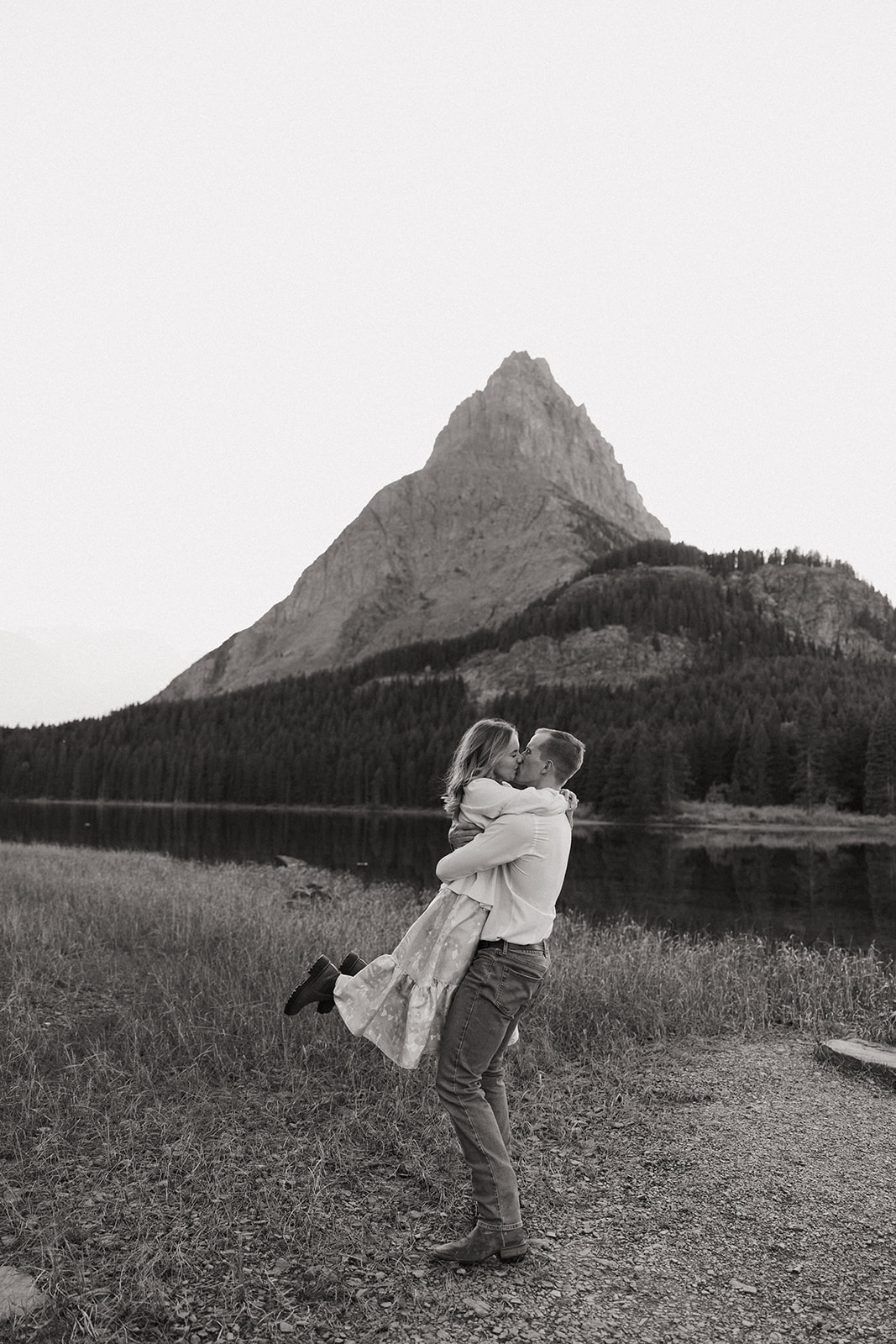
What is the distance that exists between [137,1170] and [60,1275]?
4.33 feet

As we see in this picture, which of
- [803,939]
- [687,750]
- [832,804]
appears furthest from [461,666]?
[803,939]

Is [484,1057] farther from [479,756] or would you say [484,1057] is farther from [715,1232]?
[715,1232]

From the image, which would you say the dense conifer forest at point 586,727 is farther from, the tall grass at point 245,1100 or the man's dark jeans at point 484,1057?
the man's dark jeans at point 484,1057

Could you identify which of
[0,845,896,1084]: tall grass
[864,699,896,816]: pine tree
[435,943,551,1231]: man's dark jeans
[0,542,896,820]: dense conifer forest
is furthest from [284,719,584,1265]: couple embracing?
[864,699,896,816]: pine tree

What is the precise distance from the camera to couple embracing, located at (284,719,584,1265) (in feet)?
15.6

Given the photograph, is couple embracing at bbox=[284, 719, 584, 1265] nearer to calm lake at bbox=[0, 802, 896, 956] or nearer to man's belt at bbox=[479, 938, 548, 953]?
man's belt at bbox=[479, 938, 548, 953]

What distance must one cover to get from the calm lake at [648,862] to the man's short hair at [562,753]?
20.4 meters

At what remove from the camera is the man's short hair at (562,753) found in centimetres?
522

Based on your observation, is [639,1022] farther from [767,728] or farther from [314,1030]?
[767,728]

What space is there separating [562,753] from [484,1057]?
177 cm

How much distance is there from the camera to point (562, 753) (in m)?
5.27

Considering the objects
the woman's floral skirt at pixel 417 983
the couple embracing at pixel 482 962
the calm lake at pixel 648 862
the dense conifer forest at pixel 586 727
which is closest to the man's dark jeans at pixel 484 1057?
the couple embracing at pixel 482 962

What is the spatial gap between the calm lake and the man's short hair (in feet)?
66.8

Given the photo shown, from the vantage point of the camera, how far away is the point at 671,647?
6220 inches
